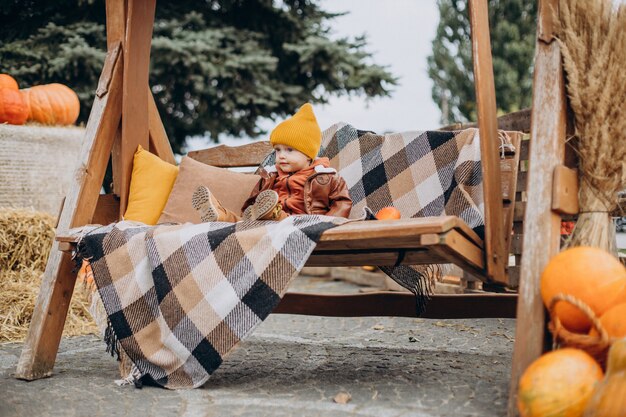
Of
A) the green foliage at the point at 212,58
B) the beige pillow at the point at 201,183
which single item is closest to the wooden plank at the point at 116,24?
the beige pillow at the point at 201,183

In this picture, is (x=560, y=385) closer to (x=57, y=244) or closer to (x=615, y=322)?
(x=615, y=322)

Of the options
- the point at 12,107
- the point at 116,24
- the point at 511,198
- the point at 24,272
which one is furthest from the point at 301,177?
the point at 12,107

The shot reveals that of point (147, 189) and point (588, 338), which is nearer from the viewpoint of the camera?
point (588, 338)

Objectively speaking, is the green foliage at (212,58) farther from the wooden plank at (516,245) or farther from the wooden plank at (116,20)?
the wooden plank at (516,245)

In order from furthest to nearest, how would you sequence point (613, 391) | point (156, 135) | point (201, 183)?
point (156, 135) < point (201, 183) < point (613, 391)

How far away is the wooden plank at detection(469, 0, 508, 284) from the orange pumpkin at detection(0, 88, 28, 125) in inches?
169

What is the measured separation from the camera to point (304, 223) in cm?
236

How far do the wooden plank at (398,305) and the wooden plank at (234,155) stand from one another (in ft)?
2.61

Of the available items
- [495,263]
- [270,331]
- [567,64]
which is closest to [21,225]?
[270,331]

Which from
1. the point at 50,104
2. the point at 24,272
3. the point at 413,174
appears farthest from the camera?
the point at 50,104

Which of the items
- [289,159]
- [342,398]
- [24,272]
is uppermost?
[289,159]

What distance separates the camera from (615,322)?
187 cm

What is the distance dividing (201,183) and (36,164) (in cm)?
271

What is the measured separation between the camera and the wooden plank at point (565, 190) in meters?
2.06
